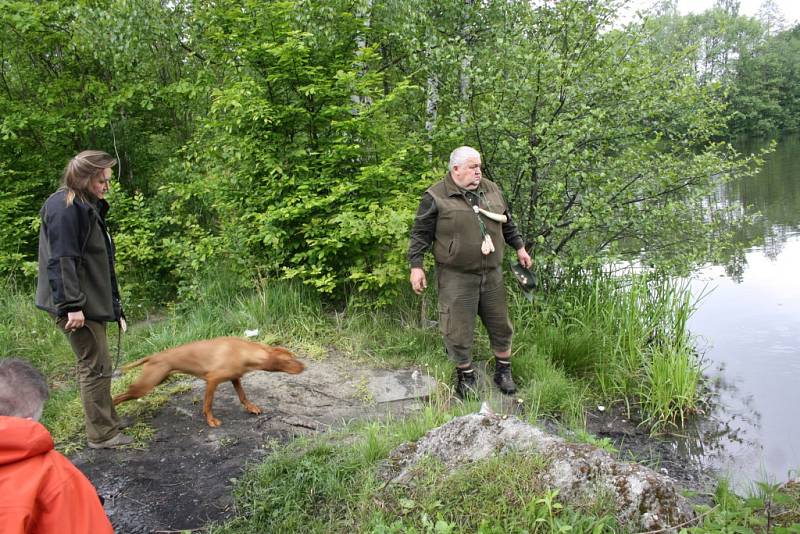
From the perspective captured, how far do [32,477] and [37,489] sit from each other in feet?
0.12

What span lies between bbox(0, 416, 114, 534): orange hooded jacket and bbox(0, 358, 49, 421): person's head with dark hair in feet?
0.61

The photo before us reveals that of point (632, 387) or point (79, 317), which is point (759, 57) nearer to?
point (632, 387)

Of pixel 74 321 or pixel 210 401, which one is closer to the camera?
pixel 74 321

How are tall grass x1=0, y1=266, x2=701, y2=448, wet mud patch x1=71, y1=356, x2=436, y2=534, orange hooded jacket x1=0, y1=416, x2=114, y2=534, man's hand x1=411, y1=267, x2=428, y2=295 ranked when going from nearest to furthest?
orange hooded jacket x1=0, y1=416, x2=114, y2=534 < wet mud patch x1=71, y1=356, x2=436, y2=534 < man's hand x1=411, y1=267, x2=428, y2=295 < tall grass x1=0, y1=266, x2=701, y2=448

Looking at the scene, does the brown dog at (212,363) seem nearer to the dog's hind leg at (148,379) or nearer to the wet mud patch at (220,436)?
the dog's hind leg at (148,379)

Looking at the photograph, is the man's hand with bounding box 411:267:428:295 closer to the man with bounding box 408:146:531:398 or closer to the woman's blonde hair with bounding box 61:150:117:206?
the man with bounding box 408:146:531:398

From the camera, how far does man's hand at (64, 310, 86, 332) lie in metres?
3.54

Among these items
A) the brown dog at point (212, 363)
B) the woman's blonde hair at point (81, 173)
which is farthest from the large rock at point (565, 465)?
the woman's blonde hair at point (81, 173)

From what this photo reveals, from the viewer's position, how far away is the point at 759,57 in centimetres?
3984

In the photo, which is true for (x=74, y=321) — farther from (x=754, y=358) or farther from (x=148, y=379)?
(x=754, y=358)

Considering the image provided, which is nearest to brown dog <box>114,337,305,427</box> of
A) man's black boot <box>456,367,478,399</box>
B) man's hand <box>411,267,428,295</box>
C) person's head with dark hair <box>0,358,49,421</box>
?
man's hand <box>411,267,428,295</box>

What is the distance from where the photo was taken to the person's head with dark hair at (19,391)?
189 cm

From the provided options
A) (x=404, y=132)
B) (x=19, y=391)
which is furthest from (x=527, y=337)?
(x=19, y=391)

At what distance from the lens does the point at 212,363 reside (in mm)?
4078
